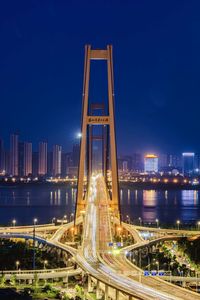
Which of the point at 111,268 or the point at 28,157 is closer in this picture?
the point at 111,268

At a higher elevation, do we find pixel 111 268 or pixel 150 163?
pixel 150 163

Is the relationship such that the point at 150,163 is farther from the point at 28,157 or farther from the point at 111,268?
the point at 111,268

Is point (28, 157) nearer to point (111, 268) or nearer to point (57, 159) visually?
point (57, 159)

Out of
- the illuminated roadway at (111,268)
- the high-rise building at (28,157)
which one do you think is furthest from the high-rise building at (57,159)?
the illuminated roadway at (111,268)

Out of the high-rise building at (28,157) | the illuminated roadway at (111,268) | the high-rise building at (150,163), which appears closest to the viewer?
the illuminated roadway at (111,268)

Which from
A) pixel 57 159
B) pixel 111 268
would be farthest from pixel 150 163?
pixel 111 268

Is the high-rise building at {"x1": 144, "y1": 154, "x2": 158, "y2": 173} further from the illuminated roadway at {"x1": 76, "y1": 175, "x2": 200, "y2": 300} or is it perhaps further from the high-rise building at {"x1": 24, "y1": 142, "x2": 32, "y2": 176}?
the illuminated roadway at {"x1": 76, "y1": 175, "x2": 200, "y2": 300}

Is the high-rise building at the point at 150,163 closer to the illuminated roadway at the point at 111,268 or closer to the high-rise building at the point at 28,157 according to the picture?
the high-rise building at the point at 28,157

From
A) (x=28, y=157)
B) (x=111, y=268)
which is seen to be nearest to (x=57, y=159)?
(x=28, y=157)

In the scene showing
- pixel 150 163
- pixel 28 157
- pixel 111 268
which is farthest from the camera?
pixel 150 163

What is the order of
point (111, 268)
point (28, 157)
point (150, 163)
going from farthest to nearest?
point (150, 163)
point (28, 157)
point (111, 268)

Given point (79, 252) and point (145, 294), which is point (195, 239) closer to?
point (79, 252)
